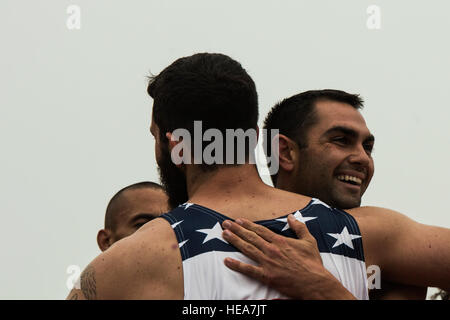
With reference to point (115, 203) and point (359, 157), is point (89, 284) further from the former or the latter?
point (115, 203)

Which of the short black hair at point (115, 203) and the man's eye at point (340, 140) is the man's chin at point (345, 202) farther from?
the short black hair at point (115, 203)

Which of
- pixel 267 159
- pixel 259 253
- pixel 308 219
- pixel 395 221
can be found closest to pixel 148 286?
pixel 259 253

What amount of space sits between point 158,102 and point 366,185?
1.70m

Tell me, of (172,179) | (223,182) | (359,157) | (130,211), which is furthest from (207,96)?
(130,211)

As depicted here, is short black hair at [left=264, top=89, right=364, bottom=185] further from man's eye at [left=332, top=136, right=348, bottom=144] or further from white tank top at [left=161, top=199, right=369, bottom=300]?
white tank top at [left=161, top=199, right=369, bottom=300]

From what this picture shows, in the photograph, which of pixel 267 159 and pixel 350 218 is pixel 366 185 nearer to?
pixel 267 159

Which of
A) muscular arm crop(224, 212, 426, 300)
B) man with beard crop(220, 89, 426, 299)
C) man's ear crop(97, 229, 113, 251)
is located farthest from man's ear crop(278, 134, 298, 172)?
man's ear crop(97, 229, 113, 251)

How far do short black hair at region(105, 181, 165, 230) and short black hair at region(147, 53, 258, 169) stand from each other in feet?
11.0

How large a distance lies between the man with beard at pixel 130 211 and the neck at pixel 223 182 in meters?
3.23

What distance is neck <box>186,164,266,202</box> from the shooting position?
329 cm

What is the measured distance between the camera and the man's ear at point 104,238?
6707 millimetres

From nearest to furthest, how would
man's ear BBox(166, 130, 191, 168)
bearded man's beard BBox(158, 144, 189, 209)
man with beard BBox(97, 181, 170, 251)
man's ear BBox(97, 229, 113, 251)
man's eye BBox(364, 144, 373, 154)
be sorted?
man's ear BBox(166, 130, 191, 168) < bearded man's beard BBox(158, 144, 189, 209) < man's eye BBox(364, 144, 373, 154) < man with beard BBox(97, 181, 170, 251) < man's ear BBox(97, 229, 113, 251)

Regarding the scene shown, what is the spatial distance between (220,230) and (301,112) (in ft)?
5.94

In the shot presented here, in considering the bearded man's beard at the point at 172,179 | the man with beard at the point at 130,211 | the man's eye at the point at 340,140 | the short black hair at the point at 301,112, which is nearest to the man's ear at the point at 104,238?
the man with beard at the point at 130,211
